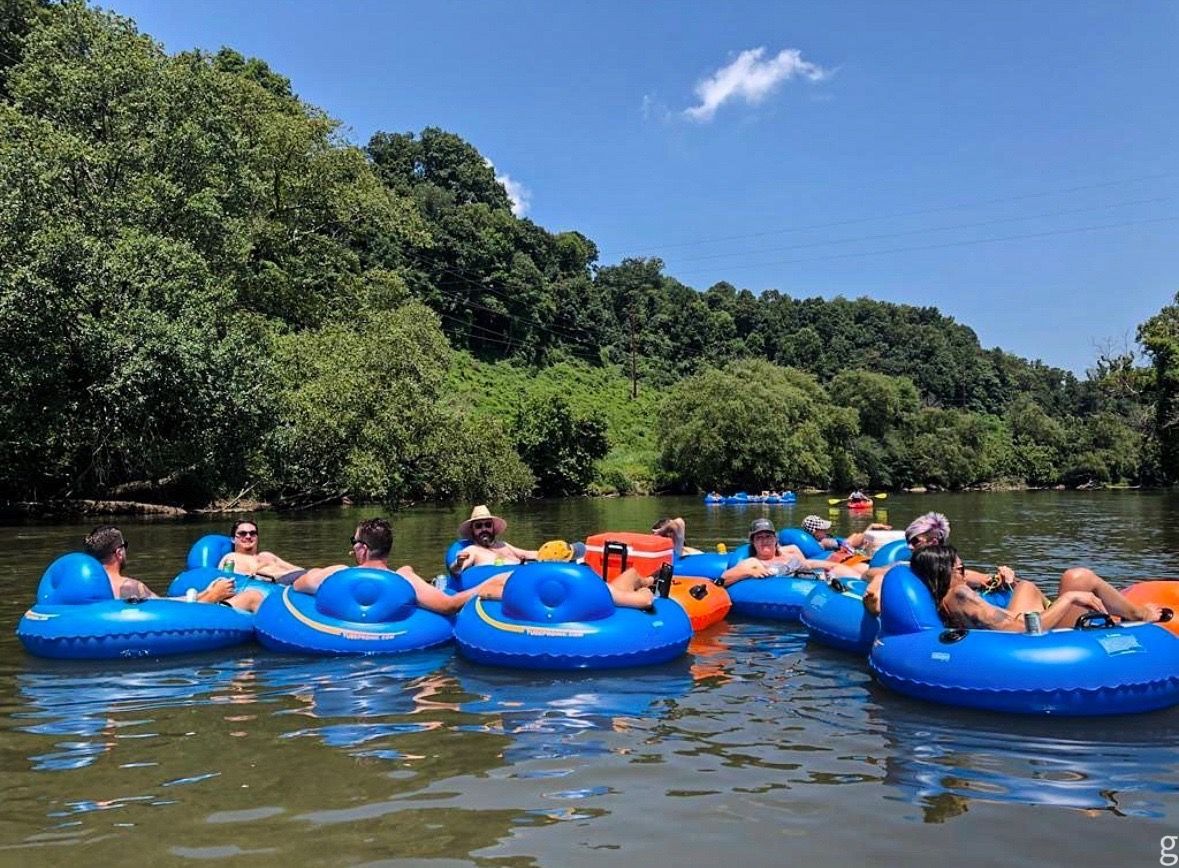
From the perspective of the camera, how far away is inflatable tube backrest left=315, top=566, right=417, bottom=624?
24.7 ft

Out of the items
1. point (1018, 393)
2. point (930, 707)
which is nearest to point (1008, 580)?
point (930, 707)

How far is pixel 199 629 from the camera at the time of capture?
7.63m

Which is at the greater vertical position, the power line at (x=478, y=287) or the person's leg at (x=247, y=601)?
the power line at (x=478, y=287)

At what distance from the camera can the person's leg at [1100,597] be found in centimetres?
631

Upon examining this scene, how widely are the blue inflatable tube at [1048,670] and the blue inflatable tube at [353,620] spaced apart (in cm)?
393

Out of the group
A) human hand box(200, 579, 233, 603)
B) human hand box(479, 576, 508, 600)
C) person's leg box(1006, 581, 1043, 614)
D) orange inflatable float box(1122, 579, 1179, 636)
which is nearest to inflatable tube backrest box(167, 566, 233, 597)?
human hand box(200, 579, 233, 603)

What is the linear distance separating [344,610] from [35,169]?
1678 centimetres

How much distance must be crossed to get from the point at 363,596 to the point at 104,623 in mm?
2085

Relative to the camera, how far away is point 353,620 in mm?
7527

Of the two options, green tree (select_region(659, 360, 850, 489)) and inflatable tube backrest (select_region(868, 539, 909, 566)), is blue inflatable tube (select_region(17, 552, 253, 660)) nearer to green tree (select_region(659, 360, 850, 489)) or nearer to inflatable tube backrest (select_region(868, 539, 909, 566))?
inflatable tube backrest (select_region(868, 539, 909, 566))

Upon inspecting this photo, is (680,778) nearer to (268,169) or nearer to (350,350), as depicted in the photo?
(350,350)

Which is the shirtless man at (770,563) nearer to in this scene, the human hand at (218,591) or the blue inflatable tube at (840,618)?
the blue inflatable tube at (840,618)

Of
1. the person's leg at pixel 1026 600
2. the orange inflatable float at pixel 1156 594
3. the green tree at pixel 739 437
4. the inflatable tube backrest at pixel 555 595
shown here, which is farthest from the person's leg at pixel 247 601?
the green tree at pixel 739 437

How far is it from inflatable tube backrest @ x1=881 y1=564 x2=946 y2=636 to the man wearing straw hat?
374 cm
